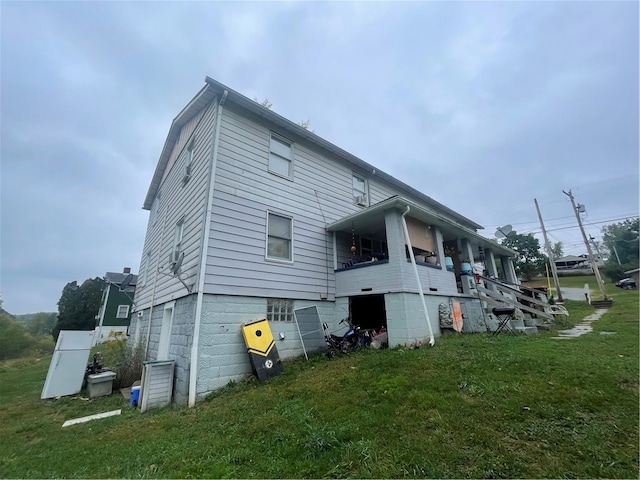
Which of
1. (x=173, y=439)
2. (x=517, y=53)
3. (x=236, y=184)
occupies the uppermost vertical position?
(x=517, y=53)

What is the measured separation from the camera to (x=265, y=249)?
7188 millimetres

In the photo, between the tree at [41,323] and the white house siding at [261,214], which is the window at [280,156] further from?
the tree at [41,323]

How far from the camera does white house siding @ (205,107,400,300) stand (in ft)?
21.4

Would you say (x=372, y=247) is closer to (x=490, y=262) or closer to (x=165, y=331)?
(x=490, y=262)

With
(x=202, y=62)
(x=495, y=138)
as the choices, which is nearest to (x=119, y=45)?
(x=202, y=62)

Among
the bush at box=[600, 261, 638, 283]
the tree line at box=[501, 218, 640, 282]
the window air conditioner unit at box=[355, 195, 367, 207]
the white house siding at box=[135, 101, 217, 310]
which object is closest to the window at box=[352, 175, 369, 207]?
the window air conditioner unit at box=[355, 195, 367, 207]

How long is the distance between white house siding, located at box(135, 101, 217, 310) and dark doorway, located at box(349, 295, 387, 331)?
17.9 ft

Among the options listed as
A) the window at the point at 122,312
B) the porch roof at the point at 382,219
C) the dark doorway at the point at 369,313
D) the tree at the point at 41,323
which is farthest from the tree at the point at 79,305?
the porch roof at the point at 382,219

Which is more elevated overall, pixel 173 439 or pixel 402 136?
pixel 402 136

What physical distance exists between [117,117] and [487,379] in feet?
64.1

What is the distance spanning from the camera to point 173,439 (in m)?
3.64

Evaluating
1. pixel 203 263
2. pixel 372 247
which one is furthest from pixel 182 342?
pixel 372 247

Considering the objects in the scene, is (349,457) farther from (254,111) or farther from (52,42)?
(52,42)

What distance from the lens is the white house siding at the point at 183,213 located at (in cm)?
665
